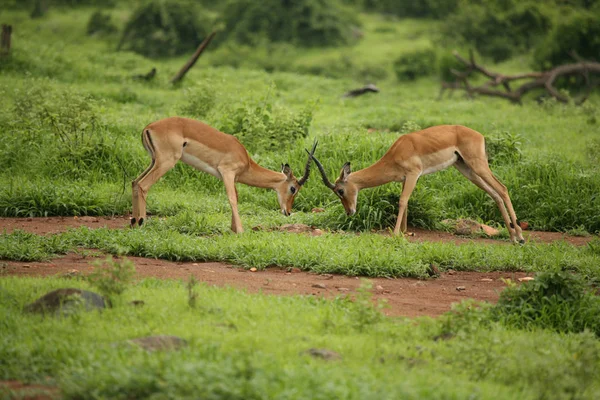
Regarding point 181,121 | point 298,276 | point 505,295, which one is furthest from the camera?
point 181,121

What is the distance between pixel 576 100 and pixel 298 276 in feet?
44.3

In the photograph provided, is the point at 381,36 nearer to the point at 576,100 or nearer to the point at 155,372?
the point at 576,100

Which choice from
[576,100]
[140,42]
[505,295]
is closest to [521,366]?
[505,295]

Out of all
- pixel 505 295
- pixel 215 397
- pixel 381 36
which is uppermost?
pixel 215 397

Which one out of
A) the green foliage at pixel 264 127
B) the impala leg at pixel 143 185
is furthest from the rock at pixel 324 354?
the green foliage at pixel 264 127

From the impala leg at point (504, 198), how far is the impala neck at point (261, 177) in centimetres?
229

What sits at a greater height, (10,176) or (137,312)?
(137,312)

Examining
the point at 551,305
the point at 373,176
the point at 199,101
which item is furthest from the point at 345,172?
the point at 199,101

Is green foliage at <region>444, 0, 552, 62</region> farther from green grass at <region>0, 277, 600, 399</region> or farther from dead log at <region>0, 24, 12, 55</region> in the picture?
green grass at <region>0, 277, 600, 399</region>

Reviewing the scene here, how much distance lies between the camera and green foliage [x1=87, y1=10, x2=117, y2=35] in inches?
1024

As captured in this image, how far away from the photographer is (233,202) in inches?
353

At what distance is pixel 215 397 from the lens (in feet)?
14.0

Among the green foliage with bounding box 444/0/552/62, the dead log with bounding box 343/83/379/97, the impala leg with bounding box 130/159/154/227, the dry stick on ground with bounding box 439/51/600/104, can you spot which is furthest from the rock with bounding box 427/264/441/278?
the green foliage with bounding box 444/0/552/62

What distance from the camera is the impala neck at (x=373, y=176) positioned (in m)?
9.55
